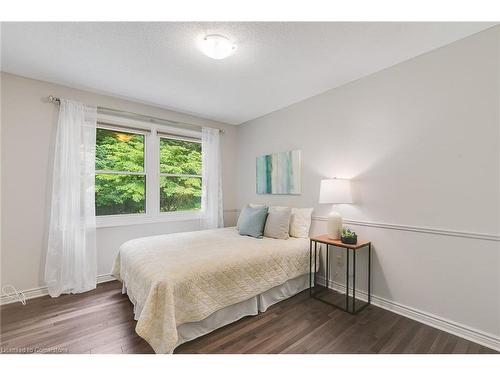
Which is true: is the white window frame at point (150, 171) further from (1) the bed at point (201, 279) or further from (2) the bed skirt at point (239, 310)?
(2) the bed skirt at point (239, 310)

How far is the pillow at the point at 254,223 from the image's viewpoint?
2.86 metres

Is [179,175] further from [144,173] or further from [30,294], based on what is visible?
[30,294]

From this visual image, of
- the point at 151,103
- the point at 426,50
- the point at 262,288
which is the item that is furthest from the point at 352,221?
the point at 151,103

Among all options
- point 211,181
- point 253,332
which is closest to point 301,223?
point 253,332

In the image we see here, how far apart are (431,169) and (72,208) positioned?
375 cm

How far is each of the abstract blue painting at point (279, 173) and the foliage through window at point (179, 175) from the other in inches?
43.1

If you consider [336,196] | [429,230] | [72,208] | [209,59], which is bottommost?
[429,230]

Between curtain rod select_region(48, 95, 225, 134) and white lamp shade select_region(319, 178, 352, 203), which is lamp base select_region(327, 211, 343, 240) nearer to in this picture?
white lamp shade select_region(319, 178, 352, 203)

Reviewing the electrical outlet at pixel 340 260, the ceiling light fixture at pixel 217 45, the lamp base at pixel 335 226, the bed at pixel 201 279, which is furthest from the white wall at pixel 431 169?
the ceiling light fixture at pixel 217 45

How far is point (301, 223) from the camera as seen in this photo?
2.85m

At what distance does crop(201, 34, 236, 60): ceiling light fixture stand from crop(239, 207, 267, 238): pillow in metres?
1.86
